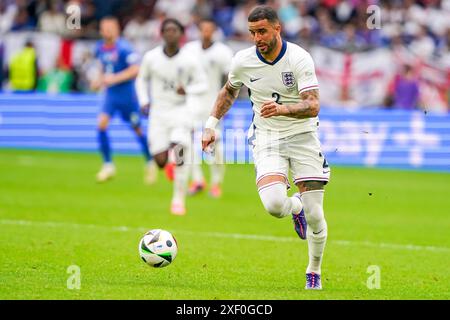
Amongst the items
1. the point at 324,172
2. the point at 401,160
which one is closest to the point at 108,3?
the point at 401,160

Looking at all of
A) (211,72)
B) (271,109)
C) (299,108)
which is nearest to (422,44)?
(211,72)

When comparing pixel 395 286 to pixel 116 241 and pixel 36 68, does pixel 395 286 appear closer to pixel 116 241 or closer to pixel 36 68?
pixel 116 241

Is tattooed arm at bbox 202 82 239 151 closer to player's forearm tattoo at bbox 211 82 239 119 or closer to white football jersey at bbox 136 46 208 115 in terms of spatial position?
player's forearm tattoo at bbox 211 82 239 119

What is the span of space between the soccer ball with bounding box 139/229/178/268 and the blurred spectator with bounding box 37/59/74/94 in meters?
18.5

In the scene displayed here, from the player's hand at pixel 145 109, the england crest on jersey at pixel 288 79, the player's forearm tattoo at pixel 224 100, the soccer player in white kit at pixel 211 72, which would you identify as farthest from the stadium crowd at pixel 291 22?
the england crest on jersey at pixel 288 79

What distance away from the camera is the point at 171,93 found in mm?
15844

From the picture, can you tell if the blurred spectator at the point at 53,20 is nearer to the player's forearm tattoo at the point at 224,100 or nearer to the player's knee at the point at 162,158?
the player's knee at the point at 162,158

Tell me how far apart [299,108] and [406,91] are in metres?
16.6

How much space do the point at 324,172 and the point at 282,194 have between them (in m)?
0.50

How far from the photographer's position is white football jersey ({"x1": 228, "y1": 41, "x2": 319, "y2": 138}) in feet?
29.5

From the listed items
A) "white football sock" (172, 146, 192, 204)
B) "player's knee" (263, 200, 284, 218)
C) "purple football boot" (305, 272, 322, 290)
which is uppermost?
A: "white football sock" (172, 146, 192, 204)

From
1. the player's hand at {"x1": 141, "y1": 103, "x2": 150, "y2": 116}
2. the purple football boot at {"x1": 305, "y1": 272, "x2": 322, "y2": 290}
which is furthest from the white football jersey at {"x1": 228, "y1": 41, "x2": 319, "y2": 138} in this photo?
the player's hand at {"x1": 141, "y1": 103, "x2": 150, "y2": 116}

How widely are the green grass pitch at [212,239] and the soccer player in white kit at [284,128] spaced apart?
0.74 m

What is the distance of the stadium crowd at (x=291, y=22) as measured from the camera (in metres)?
26.1
